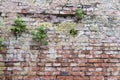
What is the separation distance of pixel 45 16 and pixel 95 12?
83 centimetres

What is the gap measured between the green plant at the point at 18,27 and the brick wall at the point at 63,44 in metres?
0.07

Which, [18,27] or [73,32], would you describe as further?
[73,32]

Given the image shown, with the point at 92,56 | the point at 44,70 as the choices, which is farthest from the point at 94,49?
the point at 44,70

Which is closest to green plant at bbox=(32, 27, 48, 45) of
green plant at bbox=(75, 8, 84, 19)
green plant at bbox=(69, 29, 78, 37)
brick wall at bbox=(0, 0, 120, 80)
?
brick wall at bbox=(0, 0, 120, 80)

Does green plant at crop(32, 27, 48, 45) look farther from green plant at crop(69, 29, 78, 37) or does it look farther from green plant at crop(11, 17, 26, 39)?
green plant at crop(69, 29, 78, 37)

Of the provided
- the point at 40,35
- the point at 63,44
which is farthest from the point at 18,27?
the point at 63,44

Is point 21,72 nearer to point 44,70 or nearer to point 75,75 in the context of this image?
point 44,70

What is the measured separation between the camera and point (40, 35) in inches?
172

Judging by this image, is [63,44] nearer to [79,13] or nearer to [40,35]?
[40,35]

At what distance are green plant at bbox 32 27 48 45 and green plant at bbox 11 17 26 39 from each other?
0.64ft

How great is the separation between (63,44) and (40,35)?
0.40 metres

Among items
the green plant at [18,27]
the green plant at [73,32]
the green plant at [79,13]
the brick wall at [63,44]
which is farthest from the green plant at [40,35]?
the green plant at [79,13]

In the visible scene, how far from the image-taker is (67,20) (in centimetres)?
449

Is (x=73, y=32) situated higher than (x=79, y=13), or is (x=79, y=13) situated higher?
(x=79, y=13)
